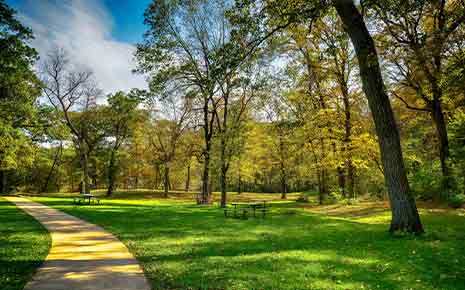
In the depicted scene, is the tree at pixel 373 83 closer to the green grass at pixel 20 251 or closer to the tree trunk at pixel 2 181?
the green grass at pixel 20 251

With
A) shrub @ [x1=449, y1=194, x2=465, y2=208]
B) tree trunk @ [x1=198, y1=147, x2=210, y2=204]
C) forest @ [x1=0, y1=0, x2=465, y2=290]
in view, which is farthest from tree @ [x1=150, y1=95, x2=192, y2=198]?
shrub @ [x1=449, y1=194, x2=465, y2=208]

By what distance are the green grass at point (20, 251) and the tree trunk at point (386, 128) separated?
9209 millimetres

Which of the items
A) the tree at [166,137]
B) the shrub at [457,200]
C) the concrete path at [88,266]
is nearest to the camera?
the concrete path at [88,266]

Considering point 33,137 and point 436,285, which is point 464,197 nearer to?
point 436,285

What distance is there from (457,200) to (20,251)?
18.0 m

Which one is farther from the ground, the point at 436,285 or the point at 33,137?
the point at 33,137

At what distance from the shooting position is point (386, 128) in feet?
30.4

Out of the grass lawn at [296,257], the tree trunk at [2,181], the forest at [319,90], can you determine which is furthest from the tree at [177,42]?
the tree trunk at [2,181]

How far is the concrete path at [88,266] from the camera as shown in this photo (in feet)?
16.2

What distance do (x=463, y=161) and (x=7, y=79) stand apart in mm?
30373

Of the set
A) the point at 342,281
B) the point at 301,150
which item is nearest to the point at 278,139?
the point at 301,150

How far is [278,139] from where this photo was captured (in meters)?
33.4

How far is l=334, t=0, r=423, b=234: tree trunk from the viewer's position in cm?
901

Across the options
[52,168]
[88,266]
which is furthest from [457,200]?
[52,168]
